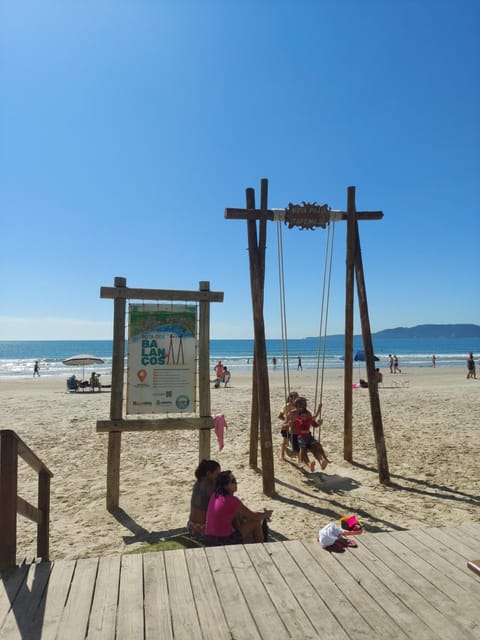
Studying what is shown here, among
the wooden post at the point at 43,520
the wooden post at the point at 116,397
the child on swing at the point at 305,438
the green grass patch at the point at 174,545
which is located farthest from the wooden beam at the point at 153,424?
the child on swing at the point at 305,438

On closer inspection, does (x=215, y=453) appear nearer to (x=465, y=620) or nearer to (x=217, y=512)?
(x=217, y=512)

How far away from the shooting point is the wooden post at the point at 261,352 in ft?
20.9

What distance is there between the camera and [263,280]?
6895mm

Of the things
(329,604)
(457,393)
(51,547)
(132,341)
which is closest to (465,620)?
(329,604)

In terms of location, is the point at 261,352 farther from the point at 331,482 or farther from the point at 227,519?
the point at 227,519

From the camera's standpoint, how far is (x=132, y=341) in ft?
19.7

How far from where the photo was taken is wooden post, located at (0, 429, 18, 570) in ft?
10.9

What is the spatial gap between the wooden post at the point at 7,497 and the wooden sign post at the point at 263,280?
3.57m

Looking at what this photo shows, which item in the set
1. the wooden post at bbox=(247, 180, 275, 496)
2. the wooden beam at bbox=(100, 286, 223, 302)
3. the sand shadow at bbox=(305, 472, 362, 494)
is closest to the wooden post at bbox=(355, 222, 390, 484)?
the sand shadow at bbox=(305, 472, 362, 494)

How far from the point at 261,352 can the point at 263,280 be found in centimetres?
111

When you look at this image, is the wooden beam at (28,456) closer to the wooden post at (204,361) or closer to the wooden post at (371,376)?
the wooden post at (204,361)

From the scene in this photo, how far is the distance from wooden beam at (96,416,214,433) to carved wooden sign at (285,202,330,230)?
329 centimetres

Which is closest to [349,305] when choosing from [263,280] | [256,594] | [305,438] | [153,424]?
[263,280]

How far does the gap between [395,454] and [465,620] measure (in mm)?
6181
